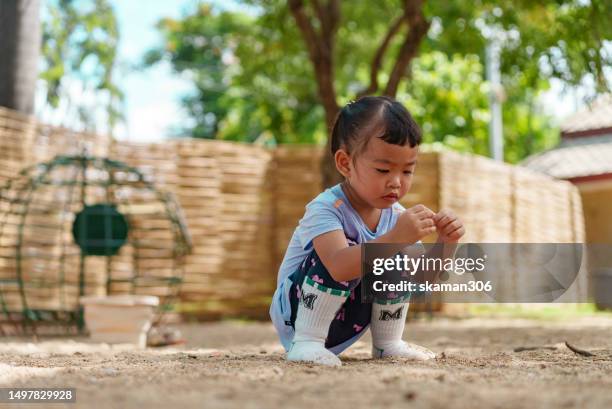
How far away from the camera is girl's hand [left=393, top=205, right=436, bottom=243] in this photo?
2.49 meters

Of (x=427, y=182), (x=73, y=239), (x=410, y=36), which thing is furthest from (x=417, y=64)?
(x=73, y=239)

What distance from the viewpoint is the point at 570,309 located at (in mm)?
10297

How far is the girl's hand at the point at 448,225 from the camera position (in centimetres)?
258

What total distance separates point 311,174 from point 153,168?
157 cm

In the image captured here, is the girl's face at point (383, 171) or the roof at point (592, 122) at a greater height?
the roof at point (592, 122)

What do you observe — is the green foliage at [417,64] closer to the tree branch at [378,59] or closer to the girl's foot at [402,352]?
the tree branch at [378,59]

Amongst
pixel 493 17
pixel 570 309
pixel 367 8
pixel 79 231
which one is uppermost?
pixel 367 8

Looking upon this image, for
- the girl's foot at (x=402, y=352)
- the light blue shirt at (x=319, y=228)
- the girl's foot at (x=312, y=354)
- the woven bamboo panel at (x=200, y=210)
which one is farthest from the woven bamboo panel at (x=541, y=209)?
the girl's foot at (x=312, y=354)

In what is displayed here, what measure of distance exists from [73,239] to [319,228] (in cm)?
356

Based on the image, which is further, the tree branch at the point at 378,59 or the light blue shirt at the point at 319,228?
the tree branch at the point at 378,59

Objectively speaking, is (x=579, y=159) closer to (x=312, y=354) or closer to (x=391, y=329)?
(x=391, y=329)

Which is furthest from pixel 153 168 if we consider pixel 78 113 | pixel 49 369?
pixel 49 369

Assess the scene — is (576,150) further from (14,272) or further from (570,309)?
(14,272)

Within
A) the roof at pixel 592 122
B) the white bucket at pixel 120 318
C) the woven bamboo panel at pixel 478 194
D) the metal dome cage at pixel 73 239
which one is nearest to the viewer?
the white bucket at pixel 120 318
